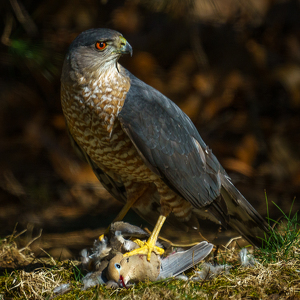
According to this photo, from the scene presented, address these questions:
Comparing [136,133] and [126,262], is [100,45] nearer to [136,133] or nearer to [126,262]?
[136,133]

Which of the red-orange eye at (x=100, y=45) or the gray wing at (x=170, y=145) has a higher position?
the red-orange eye at (x=100, y=45)

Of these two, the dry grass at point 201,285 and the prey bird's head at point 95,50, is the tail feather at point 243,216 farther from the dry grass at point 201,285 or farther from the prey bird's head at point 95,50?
the prey bird's head at point 95,50

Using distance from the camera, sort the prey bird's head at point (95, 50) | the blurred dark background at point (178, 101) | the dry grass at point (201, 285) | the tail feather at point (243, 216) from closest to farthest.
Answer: the dry grass at point (201, 285)
the prey bird's head at point (95, 50)
the tail feather at point (243, 216)
the blurred dark background at point (178, 101)

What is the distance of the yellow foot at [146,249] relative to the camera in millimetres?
2095

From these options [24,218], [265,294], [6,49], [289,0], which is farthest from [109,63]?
[289,0]

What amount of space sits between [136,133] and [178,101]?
96.2 inches

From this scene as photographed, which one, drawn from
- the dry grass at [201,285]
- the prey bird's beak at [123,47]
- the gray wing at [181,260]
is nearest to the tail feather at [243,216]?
the dry grass at [201,285]

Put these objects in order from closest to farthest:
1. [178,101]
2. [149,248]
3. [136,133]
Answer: [136,133]
[149,248]
[178,101]

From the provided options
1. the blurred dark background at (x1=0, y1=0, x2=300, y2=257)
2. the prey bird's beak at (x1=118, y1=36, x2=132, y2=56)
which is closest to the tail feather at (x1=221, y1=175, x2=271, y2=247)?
the prey bird's beak at (x1=118, y1=36, x2=132, y2=56)

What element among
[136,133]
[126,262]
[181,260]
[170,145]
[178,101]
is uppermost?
[136,133]

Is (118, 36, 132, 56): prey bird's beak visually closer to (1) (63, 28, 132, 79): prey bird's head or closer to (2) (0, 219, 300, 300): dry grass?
(1) (63, 28, 132, 79): prey bird's head

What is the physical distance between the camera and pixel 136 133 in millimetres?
2057

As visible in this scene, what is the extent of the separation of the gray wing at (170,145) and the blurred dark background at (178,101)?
1999mm

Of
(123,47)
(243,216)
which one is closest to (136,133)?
(123,47)
